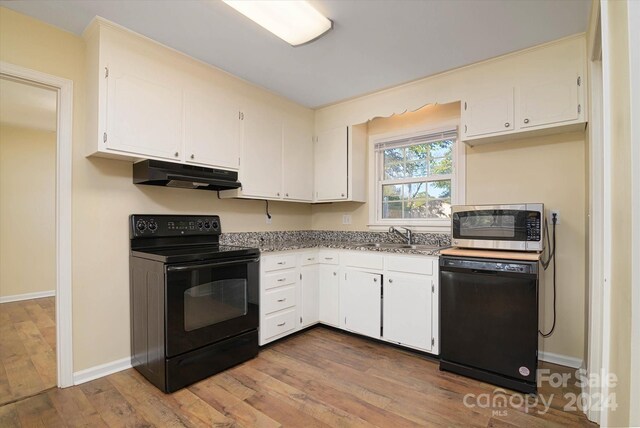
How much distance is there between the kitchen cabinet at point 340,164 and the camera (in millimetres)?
3465

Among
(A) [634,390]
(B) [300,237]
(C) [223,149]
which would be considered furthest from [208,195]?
(A) [634,390]

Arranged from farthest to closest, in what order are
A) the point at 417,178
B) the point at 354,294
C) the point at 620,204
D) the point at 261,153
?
the point at 417,178 < the point at 261,153 < the point at 354,294 < the point at 620,204

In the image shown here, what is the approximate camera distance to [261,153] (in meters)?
3.10

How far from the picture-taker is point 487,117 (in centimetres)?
253

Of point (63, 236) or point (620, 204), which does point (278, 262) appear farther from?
point (620, 204)

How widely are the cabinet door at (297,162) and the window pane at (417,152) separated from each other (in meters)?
1.14

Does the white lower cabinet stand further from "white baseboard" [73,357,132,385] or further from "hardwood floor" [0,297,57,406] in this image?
"hardwood floor" [0,297,57,406]

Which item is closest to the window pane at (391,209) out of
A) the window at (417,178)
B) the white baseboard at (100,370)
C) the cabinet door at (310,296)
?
the window at (417,178)

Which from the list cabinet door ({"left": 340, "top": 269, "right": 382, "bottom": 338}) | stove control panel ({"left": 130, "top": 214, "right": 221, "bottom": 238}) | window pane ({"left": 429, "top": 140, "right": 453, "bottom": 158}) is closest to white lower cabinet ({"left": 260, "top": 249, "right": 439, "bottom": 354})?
cabinet door ({"left": 340, "top": 269, "right": 382, "bottom": 338})

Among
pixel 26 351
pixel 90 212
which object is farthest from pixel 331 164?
pixel 26 351

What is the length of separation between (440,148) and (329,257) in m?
1.60

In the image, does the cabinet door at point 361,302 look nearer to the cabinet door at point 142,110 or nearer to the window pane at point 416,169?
the window pane at point 416,169

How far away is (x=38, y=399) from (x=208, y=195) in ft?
6.02

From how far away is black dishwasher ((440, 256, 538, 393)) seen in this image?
6.55 ft
